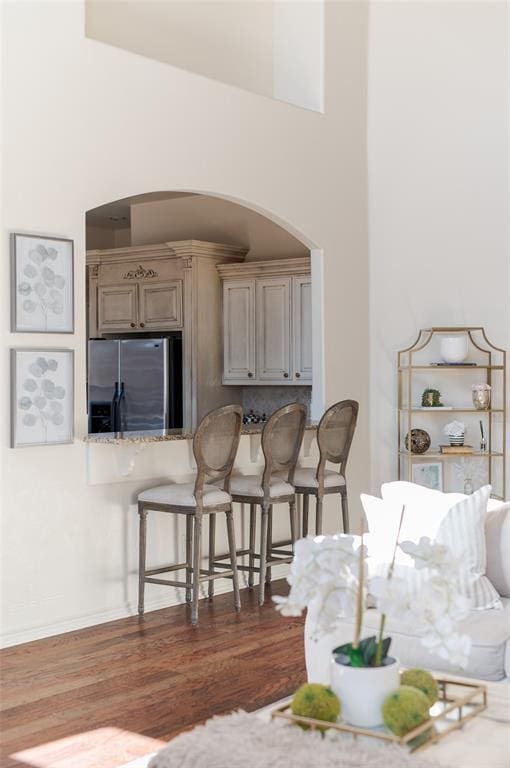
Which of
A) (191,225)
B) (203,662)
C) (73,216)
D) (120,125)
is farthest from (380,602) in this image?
(191,225)

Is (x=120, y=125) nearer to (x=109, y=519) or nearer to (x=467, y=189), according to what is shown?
(x=109, y=519)

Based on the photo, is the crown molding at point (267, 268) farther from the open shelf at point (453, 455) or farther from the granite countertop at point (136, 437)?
the granite countertop at point (136, 437)

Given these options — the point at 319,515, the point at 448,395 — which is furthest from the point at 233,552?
the point at 448,395

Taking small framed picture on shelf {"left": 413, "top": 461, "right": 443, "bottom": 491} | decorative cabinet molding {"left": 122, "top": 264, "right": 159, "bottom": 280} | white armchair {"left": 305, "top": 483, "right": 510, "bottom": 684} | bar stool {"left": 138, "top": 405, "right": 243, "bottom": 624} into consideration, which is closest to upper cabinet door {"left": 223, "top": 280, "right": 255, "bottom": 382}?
decorative cabinet molding {"left": 122, "top": 264, "right": 159, "bottom": 280}

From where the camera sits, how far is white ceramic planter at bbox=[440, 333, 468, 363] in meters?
6.93

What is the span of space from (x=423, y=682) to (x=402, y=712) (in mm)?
204

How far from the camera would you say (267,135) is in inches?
260

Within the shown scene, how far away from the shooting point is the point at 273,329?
811 centimetres

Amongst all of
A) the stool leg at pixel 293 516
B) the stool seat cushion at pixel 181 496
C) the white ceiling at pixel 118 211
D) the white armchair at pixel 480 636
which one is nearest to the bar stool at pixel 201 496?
the stool seat cushion at pixel 181 496

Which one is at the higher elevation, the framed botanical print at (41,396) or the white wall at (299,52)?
the white wall at (299,52)

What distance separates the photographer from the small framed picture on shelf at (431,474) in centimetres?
725

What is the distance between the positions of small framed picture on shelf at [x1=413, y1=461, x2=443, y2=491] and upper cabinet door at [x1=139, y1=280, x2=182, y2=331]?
234cm

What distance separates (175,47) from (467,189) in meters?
2.22

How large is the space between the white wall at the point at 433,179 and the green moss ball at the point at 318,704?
15.5 ft
